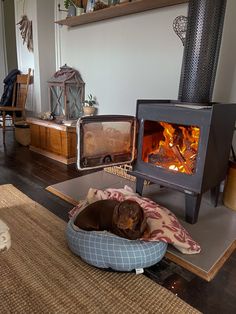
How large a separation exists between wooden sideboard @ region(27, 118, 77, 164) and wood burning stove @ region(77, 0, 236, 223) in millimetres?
1033

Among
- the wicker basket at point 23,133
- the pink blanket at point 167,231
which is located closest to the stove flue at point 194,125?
the pink blanket at point 167,231

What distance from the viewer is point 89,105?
298 centimetres

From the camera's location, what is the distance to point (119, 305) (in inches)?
38.9

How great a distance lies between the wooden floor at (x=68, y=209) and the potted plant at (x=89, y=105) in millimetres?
699

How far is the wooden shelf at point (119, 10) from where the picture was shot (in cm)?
210

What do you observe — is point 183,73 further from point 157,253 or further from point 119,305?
point 119,305

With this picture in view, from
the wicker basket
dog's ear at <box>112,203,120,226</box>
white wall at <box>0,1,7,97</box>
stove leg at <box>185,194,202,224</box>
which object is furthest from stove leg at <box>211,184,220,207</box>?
white wall at <box>0,1,7,97</box>

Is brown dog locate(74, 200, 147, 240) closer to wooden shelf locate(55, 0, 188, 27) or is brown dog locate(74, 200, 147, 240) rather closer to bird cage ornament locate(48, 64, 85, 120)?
wooden shelf locate(55, 0, 188, 27)

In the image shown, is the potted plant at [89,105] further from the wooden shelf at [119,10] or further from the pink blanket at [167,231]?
the pink blanket at [167,231]

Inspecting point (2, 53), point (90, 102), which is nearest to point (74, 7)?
point (90, 102)

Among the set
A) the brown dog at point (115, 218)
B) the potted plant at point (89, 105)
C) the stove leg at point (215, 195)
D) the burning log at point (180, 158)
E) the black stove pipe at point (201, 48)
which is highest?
the black stove pipe at point (201, 48)

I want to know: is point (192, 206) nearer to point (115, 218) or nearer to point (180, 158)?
point (180, 158)

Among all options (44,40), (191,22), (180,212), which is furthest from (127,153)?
(44,40)

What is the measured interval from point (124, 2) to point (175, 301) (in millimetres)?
2304
